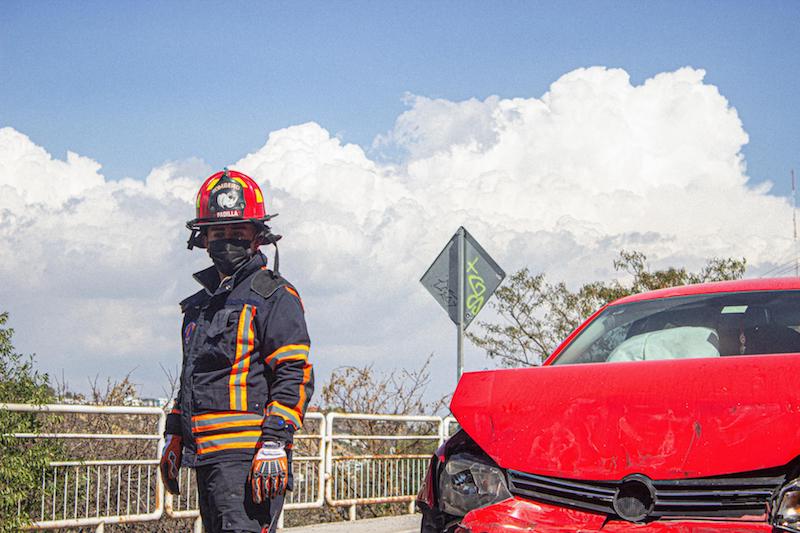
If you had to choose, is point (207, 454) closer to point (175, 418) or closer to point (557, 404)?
point (175, 418)

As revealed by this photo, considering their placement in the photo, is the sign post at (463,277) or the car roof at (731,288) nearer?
the car roof at (731,288)

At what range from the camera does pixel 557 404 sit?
3.70m

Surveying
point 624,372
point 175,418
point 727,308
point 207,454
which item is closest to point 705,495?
point 624,372

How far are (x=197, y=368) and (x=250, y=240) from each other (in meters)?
0.63

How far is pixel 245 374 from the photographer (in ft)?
15.4

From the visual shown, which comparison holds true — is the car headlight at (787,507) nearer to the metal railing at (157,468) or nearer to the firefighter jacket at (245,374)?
the firefighter jacket at (245,374)

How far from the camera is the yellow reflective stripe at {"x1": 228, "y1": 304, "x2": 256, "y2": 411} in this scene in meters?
4.64

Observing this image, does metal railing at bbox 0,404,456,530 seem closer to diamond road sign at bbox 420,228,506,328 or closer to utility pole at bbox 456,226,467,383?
utility pole at bbox 456,226,467,383

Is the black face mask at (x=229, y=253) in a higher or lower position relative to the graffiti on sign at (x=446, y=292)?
lower

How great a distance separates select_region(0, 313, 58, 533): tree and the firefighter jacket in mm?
4502

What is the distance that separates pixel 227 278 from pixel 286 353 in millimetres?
512

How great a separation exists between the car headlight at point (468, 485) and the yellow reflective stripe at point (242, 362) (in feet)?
3.71

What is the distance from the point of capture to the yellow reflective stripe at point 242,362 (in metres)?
4.64

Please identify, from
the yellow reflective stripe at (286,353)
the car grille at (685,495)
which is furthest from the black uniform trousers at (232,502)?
the car grille at (685,495)
